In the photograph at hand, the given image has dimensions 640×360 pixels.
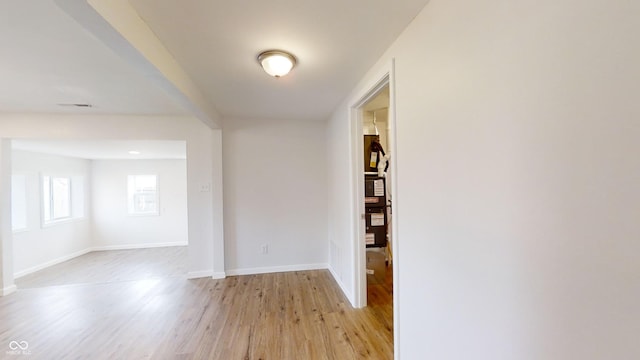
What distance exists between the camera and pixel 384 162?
384cm

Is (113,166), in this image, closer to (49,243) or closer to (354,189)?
(49,243)

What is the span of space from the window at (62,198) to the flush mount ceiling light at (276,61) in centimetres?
609

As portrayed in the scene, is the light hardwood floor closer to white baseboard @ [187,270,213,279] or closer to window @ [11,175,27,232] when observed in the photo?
white baseboard @ [187,270,213,279]

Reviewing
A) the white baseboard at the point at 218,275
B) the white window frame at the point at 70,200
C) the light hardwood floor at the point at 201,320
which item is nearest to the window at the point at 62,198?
the white window frame at the point at 70,200

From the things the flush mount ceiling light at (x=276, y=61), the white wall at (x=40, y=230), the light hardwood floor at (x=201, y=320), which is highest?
the flush mount ceiling light at (x=276, y=61)

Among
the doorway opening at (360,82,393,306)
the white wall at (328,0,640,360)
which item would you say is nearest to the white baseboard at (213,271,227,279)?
the doorway opening at (360,82,393,306)

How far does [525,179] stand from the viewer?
895 millimetres

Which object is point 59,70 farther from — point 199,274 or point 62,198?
point 62,198

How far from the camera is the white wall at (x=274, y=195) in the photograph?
3875mm

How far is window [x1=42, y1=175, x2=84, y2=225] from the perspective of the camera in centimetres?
533

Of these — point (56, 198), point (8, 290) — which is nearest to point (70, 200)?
point (56, 198)

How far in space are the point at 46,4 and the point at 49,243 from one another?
19.5 ft

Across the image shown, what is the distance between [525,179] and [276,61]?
5.57 ft

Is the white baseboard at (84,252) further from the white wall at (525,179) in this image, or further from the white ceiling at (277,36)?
the white wall at (525,179)
